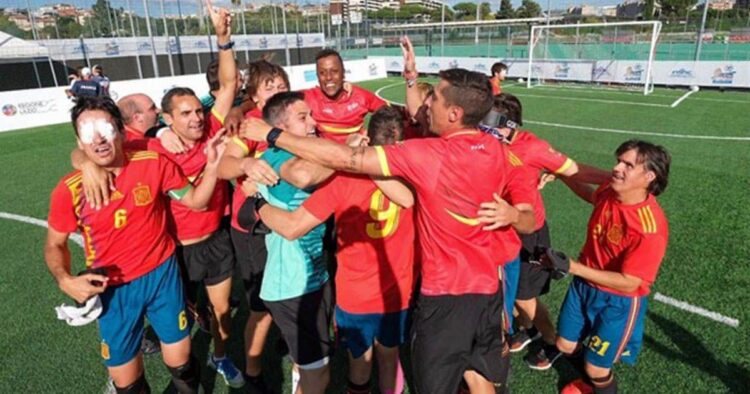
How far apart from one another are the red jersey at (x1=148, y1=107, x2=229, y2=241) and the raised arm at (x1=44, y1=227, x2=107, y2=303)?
0.94m

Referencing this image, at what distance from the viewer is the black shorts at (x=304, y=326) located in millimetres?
3238

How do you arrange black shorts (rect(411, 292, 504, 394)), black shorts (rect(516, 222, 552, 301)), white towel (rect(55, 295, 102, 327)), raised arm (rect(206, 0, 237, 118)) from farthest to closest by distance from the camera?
1. raised arm (rect(206, 0, 237, 118))
2. black shorts (rect(516, 222, 552, 301))
3. white towel (rect(55, 295, 102, 327))
4. black shorts (rect(411, 292, 504, 394))

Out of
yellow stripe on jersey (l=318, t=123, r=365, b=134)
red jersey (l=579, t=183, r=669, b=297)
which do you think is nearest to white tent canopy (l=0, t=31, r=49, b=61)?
yellow stripe on jersey (l=318, t=123, r=365, b=134)

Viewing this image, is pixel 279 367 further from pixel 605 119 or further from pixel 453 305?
pixel 605 119

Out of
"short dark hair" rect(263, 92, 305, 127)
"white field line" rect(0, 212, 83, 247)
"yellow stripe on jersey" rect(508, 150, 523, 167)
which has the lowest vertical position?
"white field line" rect(0, 212, 83, 247)

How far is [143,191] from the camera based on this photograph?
131 inches

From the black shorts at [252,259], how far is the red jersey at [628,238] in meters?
2.67

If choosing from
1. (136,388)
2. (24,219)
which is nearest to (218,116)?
(136,388)

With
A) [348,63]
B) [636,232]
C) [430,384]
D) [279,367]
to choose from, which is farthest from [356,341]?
[348,63]

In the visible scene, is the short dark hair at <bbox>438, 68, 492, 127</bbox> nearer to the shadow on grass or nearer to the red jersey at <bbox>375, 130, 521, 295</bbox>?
the red jersey at <bbox>375, 130, 521, 295</bbox>

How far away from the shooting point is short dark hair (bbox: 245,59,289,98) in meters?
4.59

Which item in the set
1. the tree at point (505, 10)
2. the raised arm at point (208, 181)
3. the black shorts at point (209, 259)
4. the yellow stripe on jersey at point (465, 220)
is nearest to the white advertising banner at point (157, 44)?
the black shorts at point (209, 259)

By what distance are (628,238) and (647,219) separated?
0.60ft

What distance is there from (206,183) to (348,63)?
27.5m
